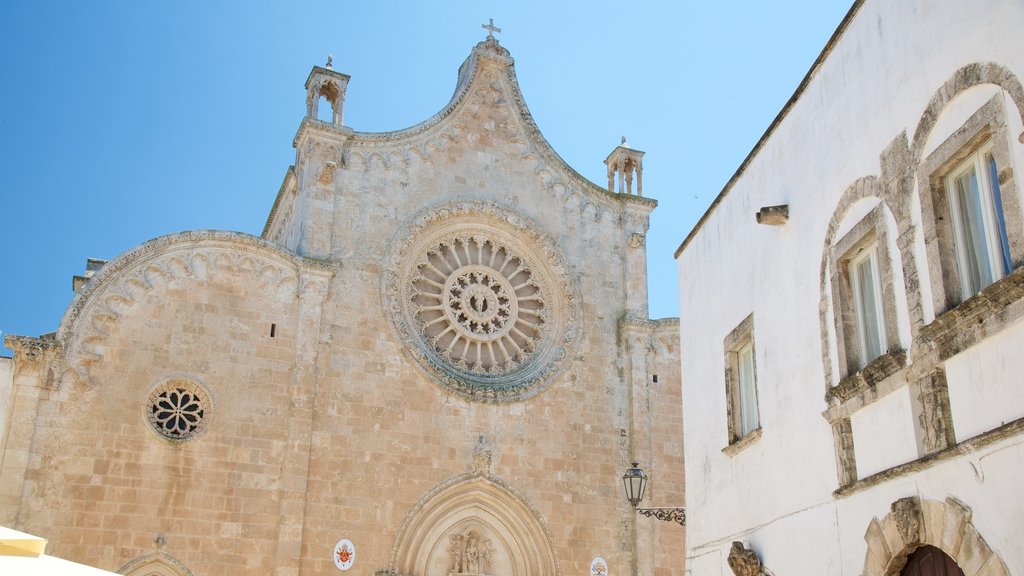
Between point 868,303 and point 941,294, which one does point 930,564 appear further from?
point 868,303

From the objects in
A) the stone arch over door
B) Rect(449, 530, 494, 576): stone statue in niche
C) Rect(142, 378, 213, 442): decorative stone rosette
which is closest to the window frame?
the stone arch over door

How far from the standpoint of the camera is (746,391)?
11.5 m

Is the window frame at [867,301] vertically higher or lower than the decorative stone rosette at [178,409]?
lower

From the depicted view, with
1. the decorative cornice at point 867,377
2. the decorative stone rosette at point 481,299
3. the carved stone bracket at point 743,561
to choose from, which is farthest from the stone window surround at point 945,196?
the decorative stone rosette at point 481,299

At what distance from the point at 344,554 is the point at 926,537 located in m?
12.1

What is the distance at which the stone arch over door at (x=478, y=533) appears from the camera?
18.4 meters

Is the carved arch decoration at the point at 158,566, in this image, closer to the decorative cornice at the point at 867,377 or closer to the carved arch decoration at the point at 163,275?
the carved arch decoration at the point at 163,275

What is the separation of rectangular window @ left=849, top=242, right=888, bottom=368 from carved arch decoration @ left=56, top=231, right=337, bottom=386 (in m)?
11.8

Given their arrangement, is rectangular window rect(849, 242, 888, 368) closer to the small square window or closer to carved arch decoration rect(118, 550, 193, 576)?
the small square window

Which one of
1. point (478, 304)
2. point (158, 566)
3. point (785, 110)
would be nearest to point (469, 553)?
point (478, 304)

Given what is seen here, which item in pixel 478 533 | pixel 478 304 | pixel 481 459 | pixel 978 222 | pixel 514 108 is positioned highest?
pixel 514 108

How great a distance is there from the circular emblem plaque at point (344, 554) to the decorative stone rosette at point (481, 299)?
3496 millimetres

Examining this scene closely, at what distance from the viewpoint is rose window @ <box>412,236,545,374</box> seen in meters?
20.3

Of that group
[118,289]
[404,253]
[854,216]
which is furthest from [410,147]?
[854,216]
